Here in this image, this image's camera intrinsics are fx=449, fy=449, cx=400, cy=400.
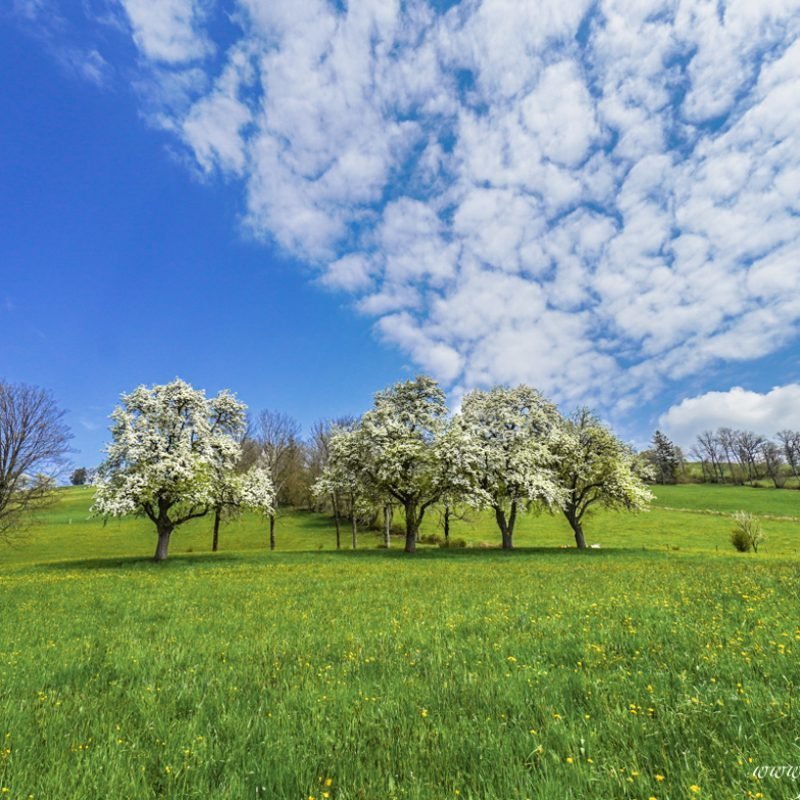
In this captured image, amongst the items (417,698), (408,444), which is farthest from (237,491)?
(417,698)

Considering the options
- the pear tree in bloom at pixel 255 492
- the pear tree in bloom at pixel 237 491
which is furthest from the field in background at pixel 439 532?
the pear tree in bloom at pixel 237 491

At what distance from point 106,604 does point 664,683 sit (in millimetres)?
18042

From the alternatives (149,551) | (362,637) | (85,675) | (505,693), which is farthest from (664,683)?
(149,551)

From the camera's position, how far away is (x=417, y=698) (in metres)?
5.91

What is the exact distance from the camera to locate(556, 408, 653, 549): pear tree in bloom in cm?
4491

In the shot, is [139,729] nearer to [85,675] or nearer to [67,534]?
[85,675]

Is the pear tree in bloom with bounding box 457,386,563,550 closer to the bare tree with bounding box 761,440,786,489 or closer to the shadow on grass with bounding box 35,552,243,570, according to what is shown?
the shadow on grass with bounding box 35,552,243,570

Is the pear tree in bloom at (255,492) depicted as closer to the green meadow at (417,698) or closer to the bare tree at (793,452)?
the green meadow at (417,698)

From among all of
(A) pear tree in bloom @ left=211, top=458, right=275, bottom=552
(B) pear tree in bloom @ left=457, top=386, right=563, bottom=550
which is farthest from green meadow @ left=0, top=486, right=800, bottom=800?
(B) pear tree in bloom @ left=457, top=386, right=563, bottom=550

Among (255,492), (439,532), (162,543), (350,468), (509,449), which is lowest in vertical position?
(162,543)

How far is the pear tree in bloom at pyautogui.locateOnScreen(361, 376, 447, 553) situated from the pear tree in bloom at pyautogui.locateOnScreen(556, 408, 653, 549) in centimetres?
1374

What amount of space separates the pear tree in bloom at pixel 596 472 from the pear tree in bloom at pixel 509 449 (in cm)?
181

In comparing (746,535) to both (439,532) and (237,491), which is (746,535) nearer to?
(439,532)

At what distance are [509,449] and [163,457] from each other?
30.4 meters
